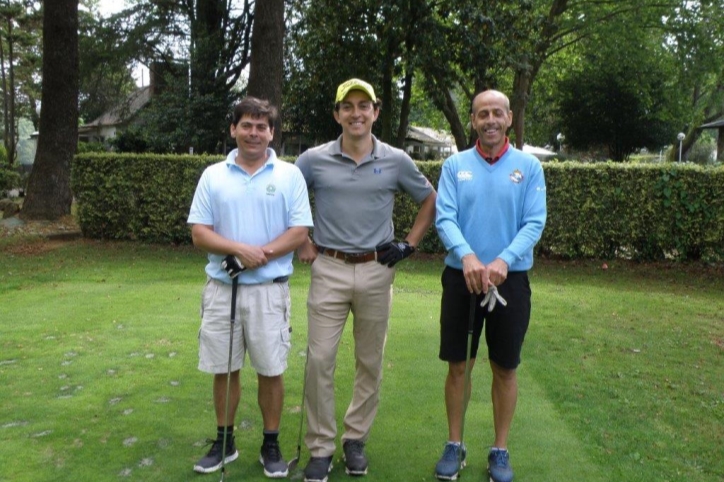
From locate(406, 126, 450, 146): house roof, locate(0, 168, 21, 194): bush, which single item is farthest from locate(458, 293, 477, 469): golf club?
locate(406, 126, 450, 146): house roof

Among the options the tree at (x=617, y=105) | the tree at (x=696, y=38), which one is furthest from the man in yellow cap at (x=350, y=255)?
the tree at (x=617, y=105)

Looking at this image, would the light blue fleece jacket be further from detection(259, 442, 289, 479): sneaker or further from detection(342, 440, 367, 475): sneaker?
detection(259, 442, 289, 479): sneaker

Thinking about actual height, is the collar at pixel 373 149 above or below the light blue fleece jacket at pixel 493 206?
above

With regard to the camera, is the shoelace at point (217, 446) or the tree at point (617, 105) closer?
the shoelace at point (217, 446)

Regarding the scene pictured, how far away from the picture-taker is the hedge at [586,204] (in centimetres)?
1218

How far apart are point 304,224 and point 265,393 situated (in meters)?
Result: 0.94

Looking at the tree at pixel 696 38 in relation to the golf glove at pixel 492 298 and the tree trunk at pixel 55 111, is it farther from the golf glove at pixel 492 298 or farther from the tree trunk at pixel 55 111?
the golf glove at pixel 492 298

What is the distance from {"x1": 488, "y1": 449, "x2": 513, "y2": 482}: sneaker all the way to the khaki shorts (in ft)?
3.98

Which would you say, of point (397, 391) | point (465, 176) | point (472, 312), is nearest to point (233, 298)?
point (472, 312)

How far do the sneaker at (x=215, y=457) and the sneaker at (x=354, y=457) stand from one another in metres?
0.62

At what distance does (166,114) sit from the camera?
25797 mm

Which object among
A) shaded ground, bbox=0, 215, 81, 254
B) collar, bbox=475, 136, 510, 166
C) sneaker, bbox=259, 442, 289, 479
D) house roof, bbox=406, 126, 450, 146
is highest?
house roof, bbox=406, 126, 450, 146

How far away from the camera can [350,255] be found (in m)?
4.03

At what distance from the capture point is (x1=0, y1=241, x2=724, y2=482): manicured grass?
4.16 meters
